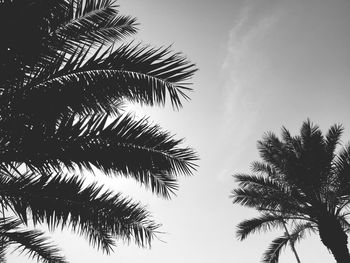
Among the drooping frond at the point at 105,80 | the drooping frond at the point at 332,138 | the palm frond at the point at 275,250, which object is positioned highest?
the drooping frond at the point at 332,138

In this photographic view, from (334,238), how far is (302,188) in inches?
75.1

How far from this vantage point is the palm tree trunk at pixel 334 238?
9898 millimetres

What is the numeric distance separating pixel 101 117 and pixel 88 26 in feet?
7.35

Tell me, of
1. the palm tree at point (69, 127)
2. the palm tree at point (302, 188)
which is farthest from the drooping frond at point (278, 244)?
the palm tree at point (69, 127)

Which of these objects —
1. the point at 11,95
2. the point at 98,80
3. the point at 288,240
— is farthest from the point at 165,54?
the point at 288,240

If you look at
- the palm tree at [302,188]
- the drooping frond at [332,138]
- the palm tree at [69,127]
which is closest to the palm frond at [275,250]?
the palm tree at [302,188]

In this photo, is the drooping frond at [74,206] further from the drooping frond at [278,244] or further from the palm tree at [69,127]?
the drooping frond at [278,244]

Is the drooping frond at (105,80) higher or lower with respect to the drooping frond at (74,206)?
higher

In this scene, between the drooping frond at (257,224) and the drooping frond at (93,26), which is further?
the drooping frond at (257,224)

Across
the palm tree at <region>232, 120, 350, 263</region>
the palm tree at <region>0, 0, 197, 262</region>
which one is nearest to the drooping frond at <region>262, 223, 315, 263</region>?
the palm tree at <region>232, 120, 350, 263</region>

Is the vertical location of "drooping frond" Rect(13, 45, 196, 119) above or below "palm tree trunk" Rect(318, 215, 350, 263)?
above

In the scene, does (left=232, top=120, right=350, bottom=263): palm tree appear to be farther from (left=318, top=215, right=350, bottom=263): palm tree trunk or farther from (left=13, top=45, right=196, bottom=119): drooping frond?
(left=13, top=45, right=196, bottom=119): drooping frond

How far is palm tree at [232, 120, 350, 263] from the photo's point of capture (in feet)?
33.4

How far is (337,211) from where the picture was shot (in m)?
10.8
